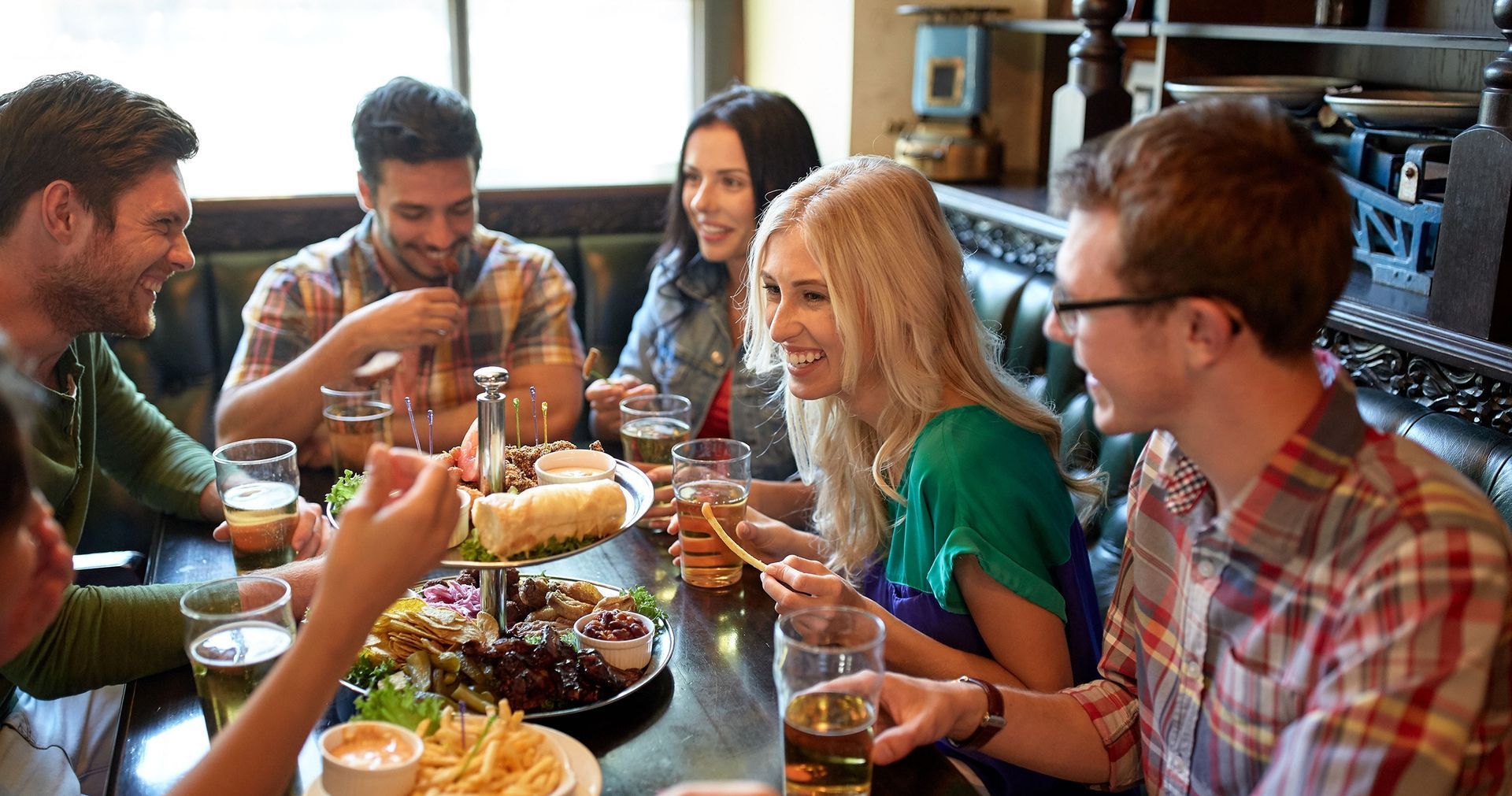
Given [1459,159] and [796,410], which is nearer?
[1459,159]

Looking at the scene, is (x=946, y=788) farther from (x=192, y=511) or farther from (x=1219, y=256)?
(x=192, y=511)

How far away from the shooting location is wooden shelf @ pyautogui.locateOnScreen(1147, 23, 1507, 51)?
2035 mm

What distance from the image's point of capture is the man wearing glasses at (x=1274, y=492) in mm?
1089

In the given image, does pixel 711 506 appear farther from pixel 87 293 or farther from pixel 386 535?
pixel 87 293

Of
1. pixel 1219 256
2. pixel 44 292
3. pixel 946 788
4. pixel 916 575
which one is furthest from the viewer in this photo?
pixel 44 292

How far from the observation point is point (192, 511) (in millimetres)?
2197

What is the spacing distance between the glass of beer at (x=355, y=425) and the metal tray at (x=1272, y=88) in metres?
1.72

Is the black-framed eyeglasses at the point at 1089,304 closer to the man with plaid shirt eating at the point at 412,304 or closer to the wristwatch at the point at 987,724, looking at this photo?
the wristwatch at the point at 987,724

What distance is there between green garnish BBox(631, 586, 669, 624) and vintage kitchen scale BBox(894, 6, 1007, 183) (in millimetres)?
2003

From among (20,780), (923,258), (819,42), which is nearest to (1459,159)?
(923,258)

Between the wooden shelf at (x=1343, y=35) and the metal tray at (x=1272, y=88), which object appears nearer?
the wooden shelf at (x=1343, y=35)

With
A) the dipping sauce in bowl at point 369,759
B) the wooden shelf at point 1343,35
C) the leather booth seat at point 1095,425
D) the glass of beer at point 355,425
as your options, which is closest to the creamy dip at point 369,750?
the dipping sauce in bowl at point 369,759

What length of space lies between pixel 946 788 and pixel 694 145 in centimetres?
198

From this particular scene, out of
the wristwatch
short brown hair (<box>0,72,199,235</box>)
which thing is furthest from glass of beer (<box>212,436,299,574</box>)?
the wristwatch
